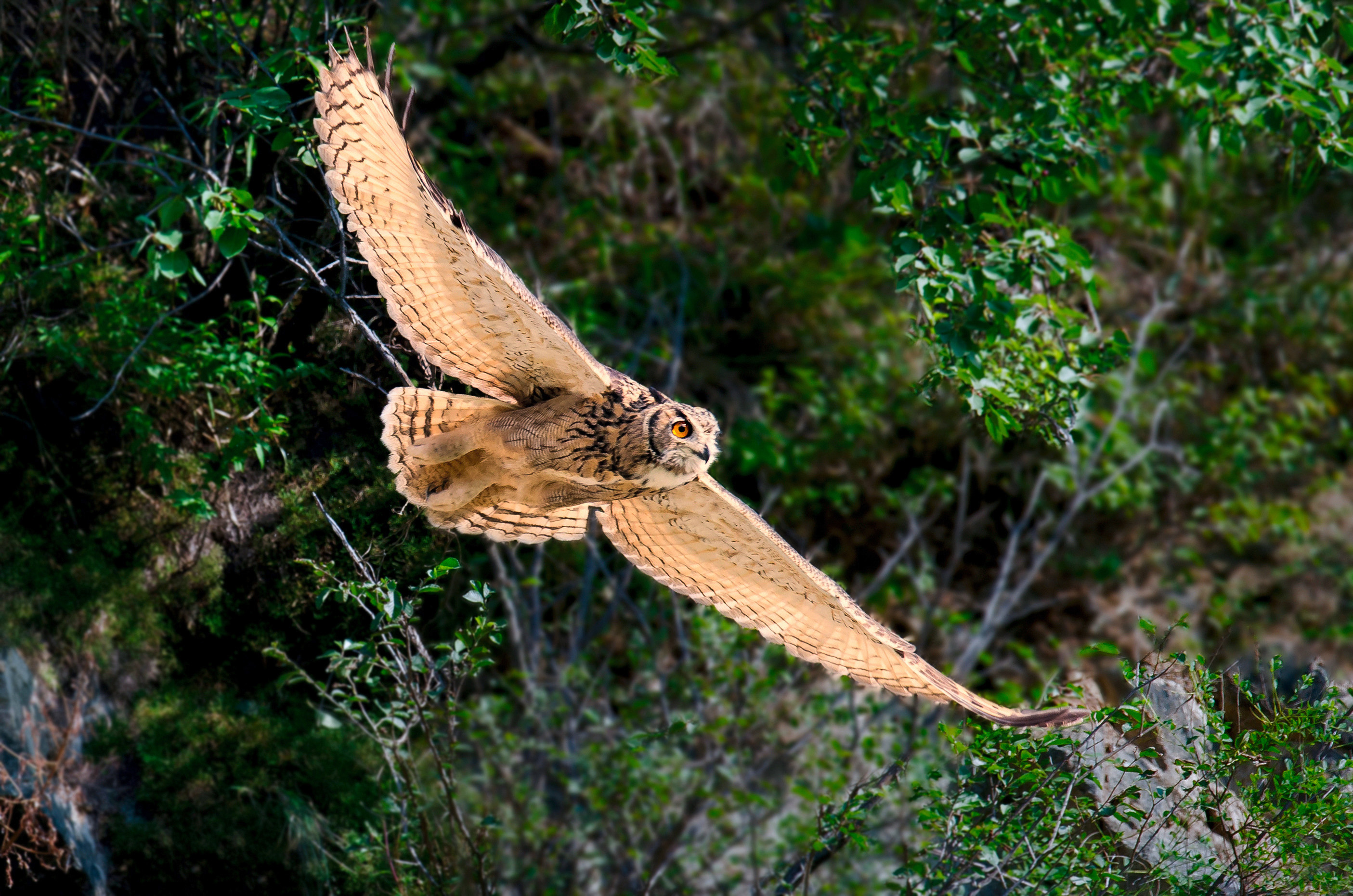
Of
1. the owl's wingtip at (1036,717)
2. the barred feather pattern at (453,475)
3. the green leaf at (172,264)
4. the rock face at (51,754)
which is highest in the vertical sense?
the green leaf at (172,264)

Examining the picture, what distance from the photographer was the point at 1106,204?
7168 mm

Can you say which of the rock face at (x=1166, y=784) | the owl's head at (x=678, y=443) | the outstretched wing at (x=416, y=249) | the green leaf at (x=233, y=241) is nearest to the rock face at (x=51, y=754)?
the green leaf at (x=233, y=241)

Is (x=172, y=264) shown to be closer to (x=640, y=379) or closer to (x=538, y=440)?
(x=538, y=440)

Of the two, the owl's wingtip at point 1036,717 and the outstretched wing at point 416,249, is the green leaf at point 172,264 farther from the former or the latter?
the owl's wingtip at point 1036,717

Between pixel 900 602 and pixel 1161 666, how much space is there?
8.23 feet

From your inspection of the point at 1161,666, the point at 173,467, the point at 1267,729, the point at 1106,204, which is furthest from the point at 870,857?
the point at 1106,204

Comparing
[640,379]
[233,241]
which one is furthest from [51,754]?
[640,379]

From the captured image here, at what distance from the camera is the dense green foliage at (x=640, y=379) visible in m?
3.21

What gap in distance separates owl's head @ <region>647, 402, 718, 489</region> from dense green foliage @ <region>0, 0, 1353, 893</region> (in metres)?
0.60

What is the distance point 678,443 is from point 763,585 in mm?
637

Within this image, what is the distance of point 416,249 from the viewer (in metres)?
2.73

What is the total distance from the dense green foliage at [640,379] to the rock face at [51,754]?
1.9 inches

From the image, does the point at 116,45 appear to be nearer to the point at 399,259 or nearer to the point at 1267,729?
the point at 399,259

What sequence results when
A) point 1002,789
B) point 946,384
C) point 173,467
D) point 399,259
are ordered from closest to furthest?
point 399,259
point 1002,789
point 173,467
point 946,384
